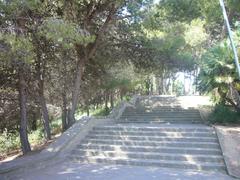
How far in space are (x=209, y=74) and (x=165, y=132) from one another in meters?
3.90

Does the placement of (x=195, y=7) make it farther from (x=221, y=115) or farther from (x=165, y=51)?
(x=221, y=115)

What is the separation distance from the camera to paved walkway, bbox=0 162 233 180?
884cm

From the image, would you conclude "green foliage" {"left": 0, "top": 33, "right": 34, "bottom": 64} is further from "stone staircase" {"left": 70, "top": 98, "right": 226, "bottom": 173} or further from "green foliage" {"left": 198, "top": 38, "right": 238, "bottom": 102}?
"green foliage" {"left": 198, "top": 38, "right": 238, "bottom": 102}

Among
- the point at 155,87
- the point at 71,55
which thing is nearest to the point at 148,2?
the point at 71,55

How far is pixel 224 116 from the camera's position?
549 inches

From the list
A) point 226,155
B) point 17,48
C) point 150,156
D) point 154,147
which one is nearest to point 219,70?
point 154,147

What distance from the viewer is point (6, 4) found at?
339 inches

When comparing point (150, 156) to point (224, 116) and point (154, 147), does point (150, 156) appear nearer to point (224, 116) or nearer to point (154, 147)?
point (154, 147)

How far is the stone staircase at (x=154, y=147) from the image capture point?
33.2ft

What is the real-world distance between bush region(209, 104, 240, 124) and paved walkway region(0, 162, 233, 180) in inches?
196

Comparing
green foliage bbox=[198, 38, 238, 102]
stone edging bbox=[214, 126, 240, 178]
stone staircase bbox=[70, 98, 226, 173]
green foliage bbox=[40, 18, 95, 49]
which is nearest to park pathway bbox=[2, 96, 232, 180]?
stone staircase bbox=[70, 98, 226, 173]

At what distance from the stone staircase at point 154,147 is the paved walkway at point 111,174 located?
531mm

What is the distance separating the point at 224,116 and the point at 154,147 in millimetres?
4102

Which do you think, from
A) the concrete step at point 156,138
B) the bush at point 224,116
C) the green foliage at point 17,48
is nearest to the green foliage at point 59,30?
the green foliage at point 17,48
